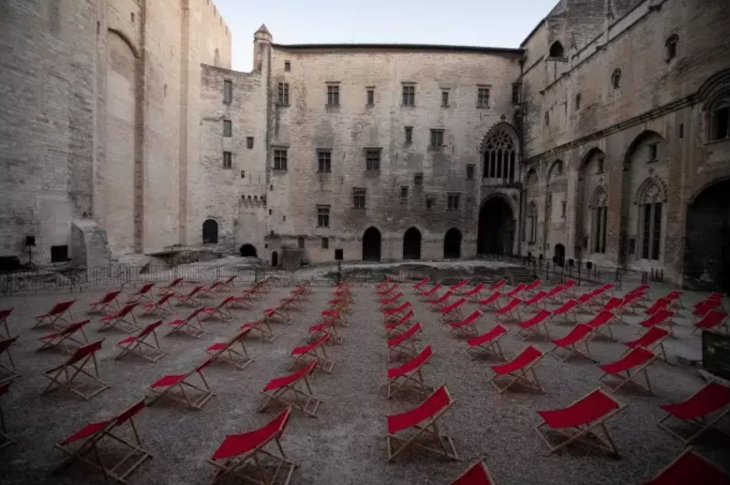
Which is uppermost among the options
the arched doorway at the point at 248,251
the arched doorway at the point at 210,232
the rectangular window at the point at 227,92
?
the rectangular window at the point at 227,92

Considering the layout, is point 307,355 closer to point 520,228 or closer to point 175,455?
point 175,455

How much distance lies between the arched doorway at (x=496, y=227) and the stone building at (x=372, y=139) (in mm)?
178

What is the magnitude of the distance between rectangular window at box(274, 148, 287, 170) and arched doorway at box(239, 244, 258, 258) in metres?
6.33

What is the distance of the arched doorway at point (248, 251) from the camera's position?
29938mm

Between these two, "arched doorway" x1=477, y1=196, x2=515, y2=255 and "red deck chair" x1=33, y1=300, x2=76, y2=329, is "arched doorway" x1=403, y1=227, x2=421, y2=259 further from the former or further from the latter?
"red deck chair" x1=33, y1=300, x2=76, y2=329

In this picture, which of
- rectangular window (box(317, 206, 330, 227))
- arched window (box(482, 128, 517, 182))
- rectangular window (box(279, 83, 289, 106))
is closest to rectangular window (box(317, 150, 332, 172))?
rectangular window (box(317, 206, 330, 227))

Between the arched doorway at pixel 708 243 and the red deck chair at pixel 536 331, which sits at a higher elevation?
→ the arched doorway at pixel 708 243

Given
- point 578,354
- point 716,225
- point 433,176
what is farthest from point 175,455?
point 433,176

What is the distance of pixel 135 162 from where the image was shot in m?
22.4

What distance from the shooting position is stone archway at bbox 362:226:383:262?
107 feet

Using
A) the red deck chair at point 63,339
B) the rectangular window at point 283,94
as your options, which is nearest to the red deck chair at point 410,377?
the red deck chair at point 63,339

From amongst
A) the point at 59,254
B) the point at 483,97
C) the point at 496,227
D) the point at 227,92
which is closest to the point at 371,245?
the point at 496,227

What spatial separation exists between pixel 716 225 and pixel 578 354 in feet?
41.6

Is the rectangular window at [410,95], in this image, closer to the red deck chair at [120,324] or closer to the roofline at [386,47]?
the roofline at [386,47]
